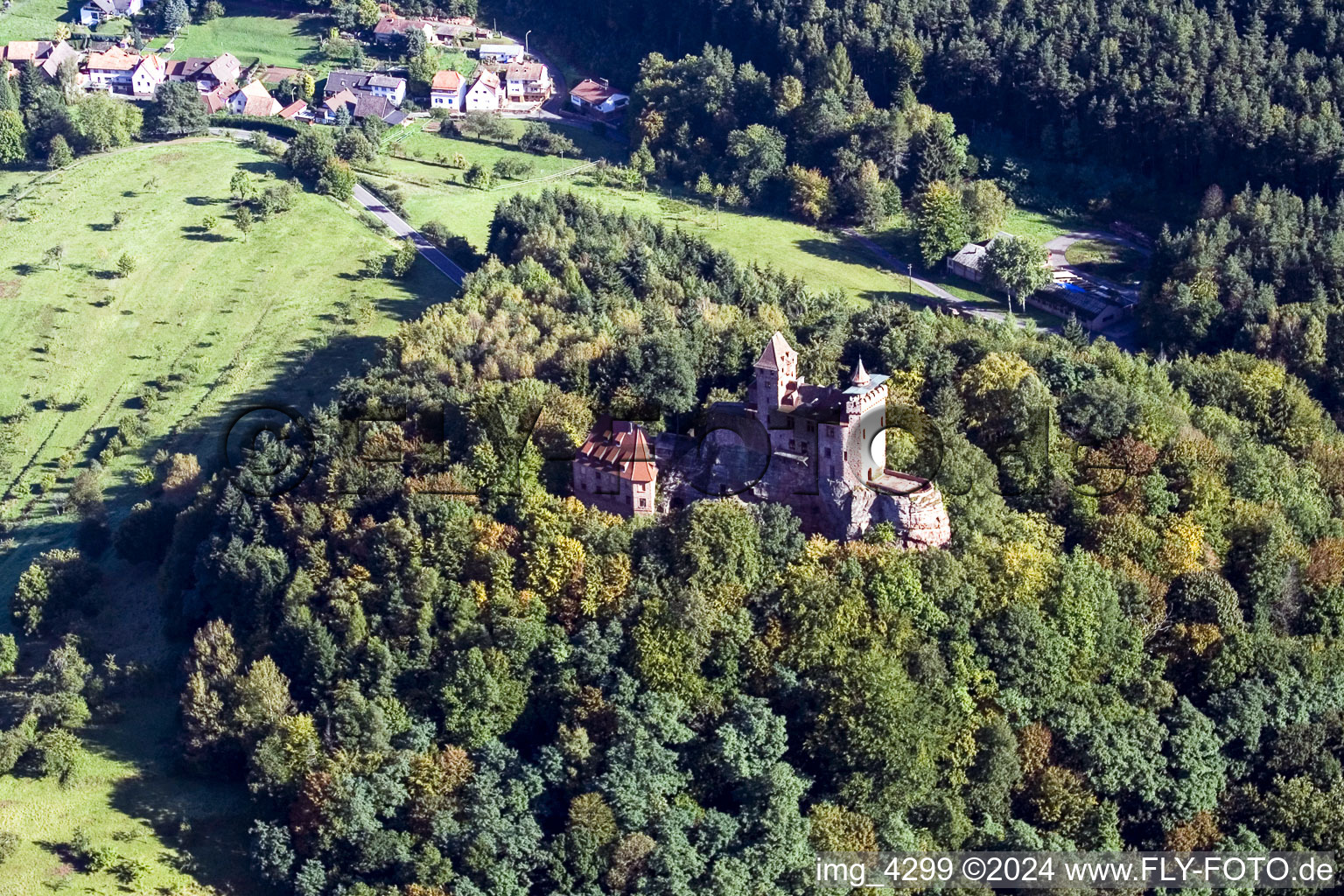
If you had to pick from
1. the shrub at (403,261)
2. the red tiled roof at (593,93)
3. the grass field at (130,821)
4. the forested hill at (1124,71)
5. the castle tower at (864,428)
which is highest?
the forested hill at (1124,71)

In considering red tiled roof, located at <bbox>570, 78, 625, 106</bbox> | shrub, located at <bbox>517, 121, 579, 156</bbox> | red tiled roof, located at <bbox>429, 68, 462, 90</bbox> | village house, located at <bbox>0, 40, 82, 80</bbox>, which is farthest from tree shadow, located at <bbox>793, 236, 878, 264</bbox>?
village house, located at <bbox>0, 40, 82, 80</bbox>

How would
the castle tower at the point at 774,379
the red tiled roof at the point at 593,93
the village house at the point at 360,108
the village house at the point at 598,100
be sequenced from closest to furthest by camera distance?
the castle tower at the point at 774,379, the village house at the point at 360,108, the village house at the point at 598,100, the red tiled roof at the point at 593,93

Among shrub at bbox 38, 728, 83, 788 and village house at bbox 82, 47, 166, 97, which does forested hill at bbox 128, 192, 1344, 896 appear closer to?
shrub at bbox 38, 728, 83, 788

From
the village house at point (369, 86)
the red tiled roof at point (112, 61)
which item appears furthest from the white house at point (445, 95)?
the red tiled roof at point (112, 61)

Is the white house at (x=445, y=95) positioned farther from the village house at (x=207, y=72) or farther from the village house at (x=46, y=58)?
the village house at (x=46, y=58)

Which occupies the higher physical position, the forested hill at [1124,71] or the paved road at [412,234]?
the forested hill at [1124,71]

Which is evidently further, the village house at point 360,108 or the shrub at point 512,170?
the village house at point 360,108

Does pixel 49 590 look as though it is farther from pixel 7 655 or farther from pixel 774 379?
pixel 774 379

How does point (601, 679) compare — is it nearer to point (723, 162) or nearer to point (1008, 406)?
point (1008, 406)
